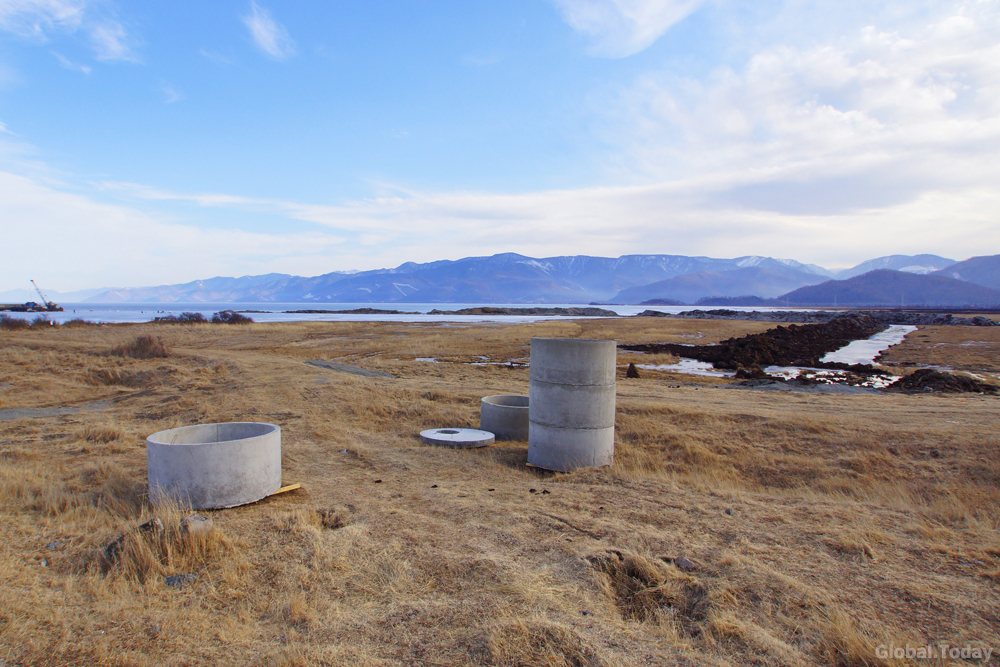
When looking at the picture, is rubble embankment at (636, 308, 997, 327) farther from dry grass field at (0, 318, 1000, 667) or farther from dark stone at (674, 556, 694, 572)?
dark stone at (674, 556, 694, 572)

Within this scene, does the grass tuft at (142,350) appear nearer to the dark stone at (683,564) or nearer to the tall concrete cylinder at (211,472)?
the tall concrete cylinder at (211,472)

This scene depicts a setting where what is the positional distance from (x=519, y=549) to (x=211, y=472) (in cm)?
414

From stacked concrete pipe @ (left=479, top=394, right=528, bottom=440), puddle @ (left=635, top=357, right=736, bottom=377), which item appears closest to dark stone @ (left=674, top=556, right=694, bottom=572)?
stacked concrete pipe @ (left=479, top=394, right=528, bottom=440)

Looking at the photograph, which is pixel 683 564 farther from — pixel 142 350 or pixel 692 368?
pixel 142 350

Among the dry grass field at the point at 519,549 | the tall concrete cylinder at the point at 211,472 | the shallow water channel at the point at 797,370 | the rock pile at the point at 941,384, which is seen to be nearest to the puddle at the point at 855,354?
the shallow water channel at the point at 797,370

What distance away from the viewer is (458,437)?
11.5 metres

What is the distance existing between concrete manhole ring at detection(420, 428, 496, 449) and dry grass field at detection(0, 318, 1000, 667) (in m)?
0.29

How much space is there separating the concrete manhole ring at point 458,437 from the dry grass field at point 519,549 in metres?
0.29

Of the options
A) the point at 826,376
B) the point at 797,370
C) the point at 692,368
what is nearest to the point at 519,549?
the point at 826,376

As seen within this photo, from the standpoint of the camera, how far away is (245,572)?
5.42 metres

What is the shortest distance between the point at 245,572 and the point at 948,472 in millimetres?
10953

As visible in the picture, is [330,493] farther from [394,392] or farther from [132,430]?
[394,392]

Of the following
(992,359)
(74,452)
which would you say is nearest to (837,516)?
(74,452)

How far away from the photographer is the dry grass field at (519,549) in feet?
14.3
